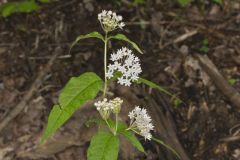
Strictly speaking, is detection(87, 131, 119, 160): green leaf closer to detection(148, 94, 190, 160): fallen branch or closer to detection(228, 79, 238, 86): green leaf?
detection(148, 94, 190, 160): fallen branch

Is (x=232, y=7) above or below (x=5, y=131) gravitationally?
above

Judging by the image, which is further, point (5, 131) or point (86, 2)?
point (86, 2)

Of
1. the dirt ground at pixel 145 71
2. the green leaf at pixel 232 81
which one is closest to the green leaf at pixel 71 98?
the dirt ground at pixel 145 71

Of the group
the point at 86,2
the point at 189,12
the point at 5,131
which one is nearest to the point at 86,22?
the point at 86,2

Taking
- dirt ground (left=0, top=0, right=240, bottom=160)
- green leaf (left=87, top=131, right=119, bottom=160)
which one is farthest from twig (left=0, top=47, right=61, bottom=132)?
green leaf (left=87, top=131, right=119, bottom=160)

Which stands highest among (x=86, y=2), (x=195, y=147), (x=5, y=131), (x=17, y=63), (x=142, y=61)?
(x=86, y=2)

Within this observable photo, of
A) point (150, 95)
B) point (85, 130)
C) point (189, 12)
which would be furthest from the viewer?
point (189, 12)

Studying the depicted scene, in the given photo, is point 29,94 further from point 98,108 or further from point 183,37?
point 98,108

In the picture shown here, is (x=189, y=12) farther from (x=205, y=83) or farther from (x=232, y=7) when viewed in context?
(x=205, y=83)
